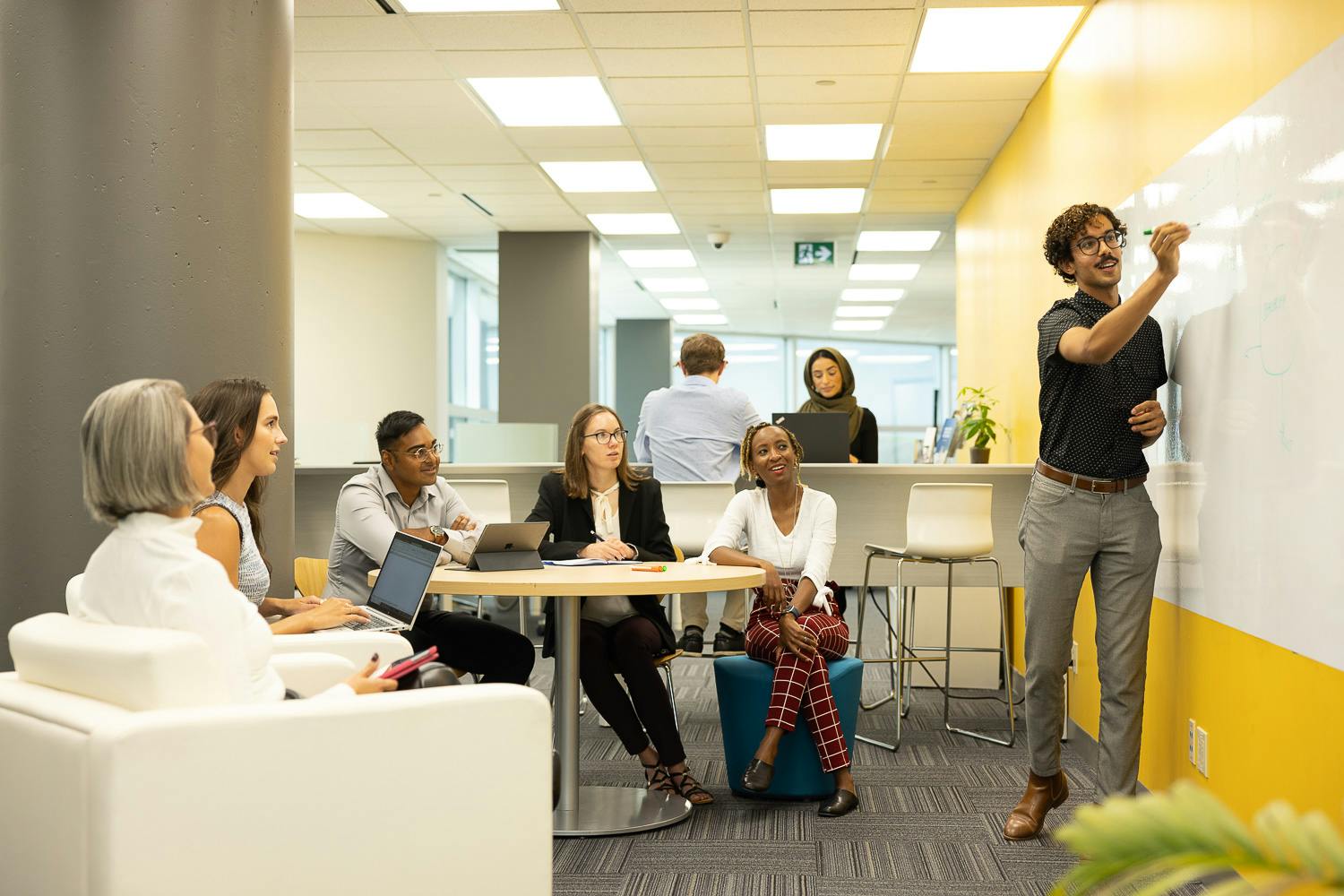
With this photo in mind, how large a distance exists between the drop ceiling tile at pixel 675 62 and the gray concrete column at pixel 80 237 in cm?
294

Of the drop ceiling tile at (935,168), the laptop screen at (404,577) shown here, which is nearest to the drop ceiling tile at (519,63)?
the drop ceiling tile at (935,168)

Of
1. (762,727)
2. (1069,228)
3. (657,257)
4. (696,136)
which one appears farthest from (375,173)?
(1069,228)

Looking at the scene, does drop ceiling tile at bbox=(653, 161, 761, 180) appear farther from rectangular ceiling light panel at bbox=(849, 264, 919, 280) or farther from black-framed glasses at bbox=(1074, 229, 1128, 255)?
black-framed glasses at bbox=(1074, 229, 1128, 255)

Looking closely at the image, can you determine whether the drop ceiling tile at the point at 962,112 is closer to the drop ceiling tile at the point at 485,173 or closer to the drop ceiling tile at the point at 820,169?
the drop ceiling tile at the point at 820,169

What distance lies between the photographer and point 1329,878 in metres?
0.82

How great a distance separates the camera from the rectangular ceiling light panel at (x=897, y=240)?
10.3 metres

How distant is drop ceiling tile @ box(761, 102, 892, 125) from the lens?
650 cm

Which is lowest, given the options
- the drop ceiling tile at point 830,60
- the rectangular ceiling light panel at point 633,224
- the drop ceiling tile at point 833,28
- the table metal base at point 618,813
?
the table metal base at point 618,813

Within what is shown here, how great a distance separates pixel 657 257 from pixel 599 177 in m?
3.54

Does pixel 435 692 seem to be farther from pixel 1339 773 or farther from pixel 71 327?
pixel 1339 773

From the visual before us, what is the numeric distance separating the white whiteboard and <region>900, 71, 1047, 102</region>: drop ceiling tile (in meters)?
2.60

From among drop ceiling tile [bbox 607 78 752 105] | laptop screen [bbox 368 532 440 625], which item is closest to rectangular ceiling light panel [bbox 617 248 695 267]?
drop ceiling tile [bbox 607 78 752 105]

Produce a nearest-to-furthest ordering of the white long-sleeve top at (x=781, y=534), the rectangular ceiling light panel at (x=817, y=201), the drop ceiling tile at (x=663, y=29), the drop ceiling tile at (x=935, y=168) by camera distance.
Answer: the white long-sleeve top at (x=781, y=534) → the drop ceiling tile at (x=663, y=29) → the drop ceiling tile at (x=935, y=168) → the rectangular ceiling light panel at (x=817, y=201)

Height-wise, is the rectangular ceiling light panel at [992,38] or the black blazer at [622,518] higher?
the rectangular ceiling light panel at [992,38]
